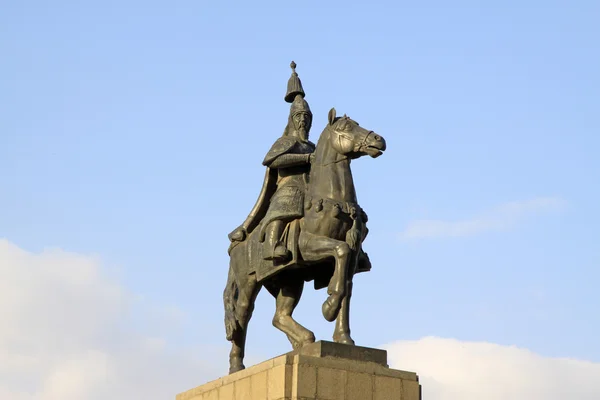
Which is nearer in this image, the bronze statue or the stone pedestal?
the stone pedestal

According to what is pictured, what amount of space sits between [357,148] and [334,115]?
608 millimetres

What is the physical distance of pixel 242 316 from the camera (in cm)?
1503

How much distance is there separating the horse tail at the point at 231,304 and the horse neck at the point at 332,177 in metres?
1.93

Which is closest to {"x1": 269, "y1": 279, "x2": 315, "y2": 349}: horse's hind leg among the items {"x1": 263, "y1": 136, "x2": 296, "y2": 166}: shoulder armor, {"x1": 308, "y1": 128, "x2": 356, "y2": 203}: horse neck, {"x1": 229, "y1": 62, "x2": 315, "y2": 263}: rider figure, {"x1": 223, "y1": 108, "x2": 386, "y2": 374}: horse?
{"x1": 223, "y1": 108, "x2": 386, "y2": 374}: horse

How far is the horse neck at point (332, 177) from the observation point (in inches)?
541

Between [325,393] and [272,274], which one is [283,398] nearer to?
[325,393]

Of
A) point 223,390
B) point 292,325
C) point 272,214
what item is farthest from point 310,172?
point 223,390

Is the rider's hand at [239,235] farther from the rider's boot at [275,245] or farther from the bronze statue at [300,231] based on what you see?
the rider's boot at [275,245]

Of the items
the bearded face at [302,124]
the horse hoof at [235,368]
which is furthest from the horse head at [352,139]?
the horse hoof at [235,368]

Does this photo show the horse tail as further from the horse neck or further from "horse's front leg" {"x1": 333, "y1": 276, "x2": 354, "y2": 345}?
"horse's front leg" {"x1": 333, "y1": 276, "x2": 354, "y2": 345}

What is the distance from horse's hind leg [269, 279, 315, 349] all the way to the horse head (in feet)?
6.18

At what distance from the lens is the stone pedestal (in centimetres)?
1276

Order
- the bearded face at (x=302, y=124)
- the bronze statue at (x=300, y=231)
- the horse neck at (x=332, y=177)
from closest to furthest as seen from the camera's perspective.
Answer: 1. the bronze statue at (x=300, y=231)
2. the horse neck at (x=332, y=177)
3. the bearded face at (x=302, y=124)

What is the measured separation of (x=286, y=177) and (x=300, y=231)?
104 cm
